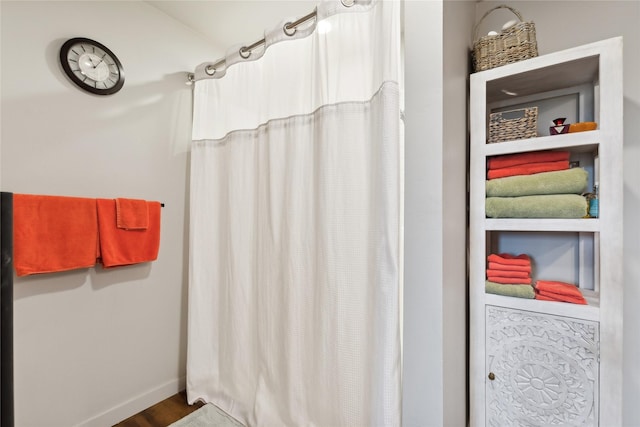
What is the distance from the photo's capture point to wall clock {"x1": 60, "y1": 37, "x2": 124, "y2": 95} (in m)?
1.49

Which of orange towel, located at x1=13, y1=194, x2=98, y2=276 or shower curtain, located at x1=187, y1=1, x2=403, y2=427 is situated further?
orange towel, located at x1=13, y1=194, x2=98, y2=276

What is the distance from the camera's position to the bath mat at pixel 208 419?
1608 mm

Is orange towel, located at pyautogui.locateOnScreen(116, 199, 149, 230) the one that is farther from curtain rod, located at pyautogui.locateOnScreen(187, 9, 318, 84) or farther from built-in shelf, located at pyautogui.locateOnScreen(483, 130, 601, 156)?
built-in shelf, located at pyautogui.locateOnScreen(483, 130, 601, 156)

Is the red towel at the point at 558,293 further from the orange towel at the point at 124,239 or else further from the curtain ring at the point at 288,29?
the orange towel at the point at 124,239

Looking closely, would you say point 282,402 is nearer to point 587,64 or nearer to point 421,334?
point 421,334

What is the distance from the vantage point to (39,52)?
4.61ft

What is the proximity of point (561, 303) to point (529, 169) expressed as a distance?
57 centimetres

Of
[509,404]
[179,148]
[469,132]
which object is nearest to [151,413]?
[179,148]

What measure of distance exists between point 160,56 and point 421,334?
2.23 m

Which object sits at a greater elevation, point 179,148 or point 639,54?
point 639,54

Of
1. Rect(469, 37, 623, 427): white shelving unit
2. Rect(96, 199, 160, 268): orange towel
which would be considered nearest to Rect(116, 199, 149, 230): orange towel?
Rect(96, 199, 160, 268): orange towel

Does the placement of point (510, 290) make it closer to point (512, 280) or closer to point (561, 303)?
point (512, 280)

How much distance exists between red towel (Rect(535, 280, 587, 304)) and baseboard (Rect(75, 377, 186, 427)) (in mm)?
2242

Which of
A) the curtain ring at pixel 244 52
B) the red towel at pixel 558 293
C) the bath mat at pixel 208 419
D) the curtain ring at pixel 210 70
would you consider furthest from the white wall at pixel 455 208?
the curtain ring at pixel 210 70
